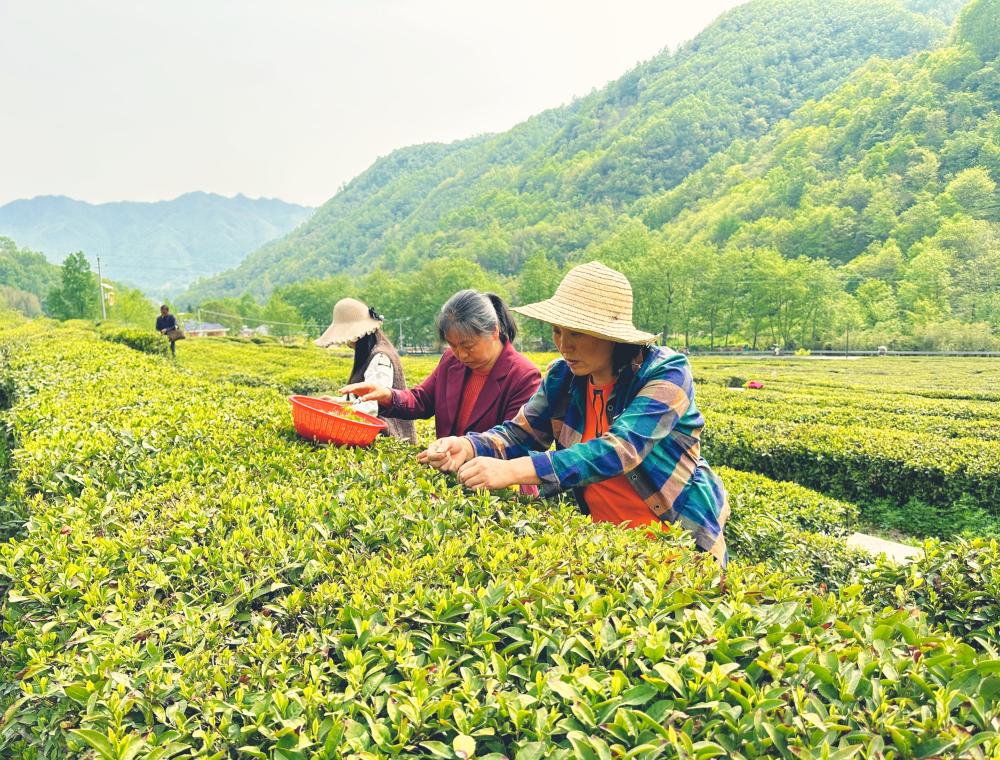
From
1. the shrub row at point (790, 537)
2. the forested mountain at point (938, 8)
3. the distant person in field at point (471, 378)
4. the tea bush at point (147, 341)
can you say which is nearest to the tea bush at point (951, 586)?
the shrub row at point (790, 537)

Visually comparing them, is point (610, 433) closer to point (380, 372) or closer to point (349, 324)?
point (380, 372)

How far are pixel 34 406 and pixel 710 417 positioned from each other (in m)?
7.19

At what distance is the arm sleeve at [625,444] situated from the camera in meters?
2.10

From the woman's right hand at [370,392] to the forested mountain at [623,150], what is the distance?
9318 centimetres

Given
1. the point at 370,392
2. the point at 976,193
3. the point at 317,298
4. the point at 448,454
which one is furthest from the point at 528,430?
the point at 317,298

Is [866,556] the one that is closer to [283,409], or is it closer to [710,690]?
[710,690]

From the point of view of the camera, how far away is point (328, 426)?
2.90m

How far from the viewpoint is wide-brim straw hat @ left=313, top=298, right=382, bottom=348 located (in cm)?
394

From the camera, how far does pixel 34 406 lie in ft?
13.6

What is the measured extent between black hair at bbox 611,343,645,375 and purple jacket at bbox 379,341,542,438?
0.79m

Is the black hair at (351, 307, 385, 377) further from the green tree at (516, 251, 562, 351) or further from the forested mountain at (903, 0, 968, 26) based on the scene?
the forested mountain at (903, 0, 968, 26)

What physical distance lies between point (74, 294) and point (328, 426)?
A: 6241cm

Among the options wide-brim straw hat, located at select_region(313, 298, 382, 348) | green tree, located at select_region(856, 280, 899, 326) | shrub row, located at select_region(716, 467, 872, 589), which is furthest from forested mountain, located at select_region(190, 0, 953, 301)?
wide-brim straw hat, located at select_region(313, 298, 382, 348)

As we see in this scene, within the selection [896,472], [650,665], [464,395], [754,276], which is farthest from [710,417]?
[754,276]
